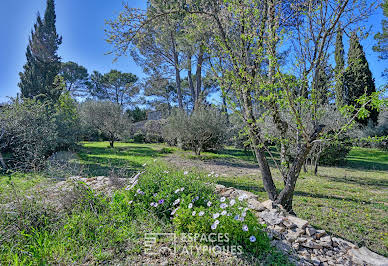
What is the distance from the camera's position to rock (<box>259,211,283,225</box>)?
2.25m

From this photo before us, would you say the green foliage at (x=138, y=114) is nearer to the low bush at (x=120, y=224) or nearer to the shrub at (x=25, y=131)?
the shrub at (x=25, y=131)

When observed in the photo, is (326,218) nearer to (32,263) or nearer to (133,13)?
(32,263)

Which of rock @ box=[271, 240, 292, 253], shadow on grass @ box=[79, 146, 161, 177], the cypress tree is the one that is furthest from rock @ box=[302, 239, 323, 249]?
shadow on grass @ box=[79, 146, 161, 177]

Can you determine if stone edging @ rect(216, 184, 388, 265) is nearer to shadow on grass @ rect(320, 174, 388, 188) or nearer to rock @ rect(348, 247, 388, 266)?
rock @ rect(348, 247, 388, 266)

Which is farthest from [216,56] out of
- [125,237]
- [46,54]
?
[46,54]

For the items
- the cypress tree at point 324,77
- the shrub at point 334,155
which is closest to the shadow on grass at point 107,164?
the cypress tree at point 324,77

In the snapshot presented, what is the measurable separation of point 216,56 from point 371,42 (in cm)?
194

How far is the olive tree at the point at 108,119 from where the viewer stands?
41.3 feet

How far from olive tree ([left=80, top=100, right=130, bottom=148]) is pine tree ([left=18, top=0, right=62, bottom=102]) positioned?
2.31 meters

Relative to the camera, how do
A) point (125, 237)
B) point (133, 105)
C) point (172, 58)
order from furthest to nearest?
point (133, 105), point (172, 58), point (125, 237)

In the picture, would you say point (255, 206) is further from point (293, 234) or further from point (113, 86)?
point (113, 86)

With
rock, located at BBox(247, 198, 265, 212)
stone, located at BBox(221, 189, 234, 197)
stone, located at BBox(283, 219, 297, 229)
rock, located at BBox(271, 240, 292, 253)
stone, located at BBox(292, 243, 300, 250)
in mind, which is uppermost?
stone, located at BBox(221, 189, 234, 197)

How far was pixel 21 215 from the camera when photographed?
216 centimetres

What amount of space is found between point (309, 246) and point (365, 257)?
1.59 feet
